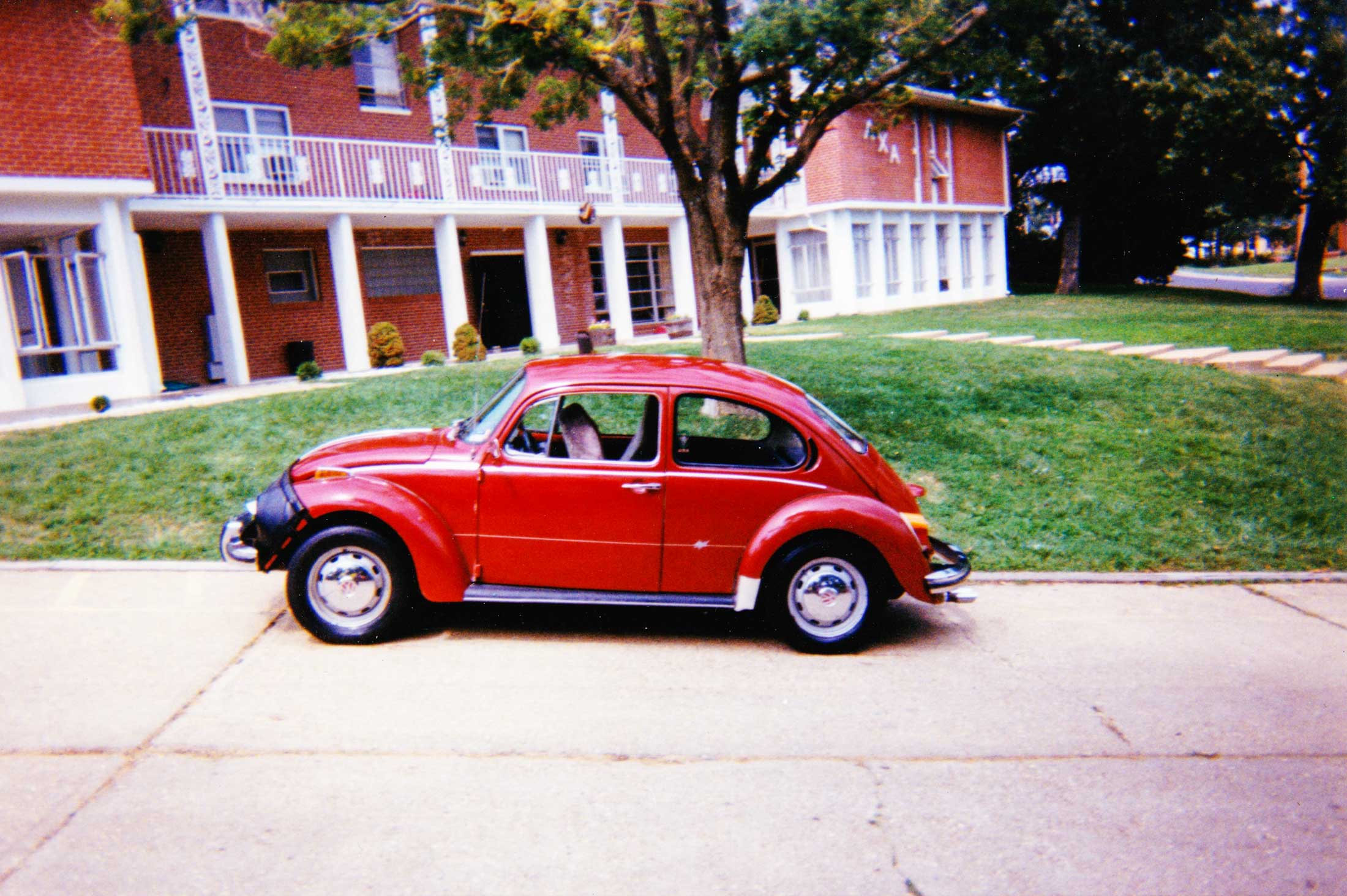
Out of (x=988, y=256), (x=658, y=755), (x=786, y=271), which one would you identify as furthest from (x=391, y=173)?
(x=988, y=256)

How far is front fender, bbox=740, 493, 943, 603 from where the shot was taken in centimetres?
518

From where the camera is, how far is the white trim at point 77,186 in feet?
42.8

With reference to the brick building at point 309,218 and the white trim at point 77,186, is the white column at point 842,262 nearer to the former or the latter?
the brick building at point 309,218

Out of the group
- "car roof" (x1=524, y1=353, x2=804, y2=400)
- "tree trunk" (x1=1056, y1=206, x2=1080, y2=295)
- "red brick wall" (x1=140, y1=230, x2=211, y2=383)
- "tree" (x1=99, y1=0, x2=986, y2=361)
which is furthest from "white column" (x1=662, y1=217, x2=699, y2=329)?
"car roof" (x1=524, y1=353, x2=804, y2=400)

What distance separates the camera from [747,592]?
5223 mm

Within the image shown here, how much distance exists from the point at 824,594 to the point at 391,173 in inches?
662

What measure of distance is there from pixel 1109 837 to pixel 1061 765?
0.59 m

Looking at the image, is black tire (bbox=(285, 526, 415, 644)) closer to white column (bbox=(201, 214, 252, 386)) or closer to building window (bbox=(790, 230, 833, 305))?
white column (bbox=(201, 214, 252, 386))

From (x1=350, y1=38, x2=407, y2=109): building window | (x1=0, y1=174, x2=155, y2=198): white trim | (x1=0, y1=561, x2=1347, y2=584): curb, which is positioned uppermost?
(x1=350, y1=38, x2=407, y2=109): building window

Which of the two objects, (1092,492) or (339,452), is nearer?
(339,452)

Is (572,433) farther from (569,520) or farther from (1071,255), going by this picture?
(1071,255)

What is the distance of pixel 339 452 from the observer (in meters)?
5.54

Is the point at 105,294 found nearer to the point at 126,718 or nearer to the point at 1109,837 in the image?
the point at 126,718

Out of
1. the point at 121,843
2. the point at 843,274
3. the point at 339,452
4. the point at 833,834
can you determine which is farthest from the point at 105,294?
the point at 843,274
